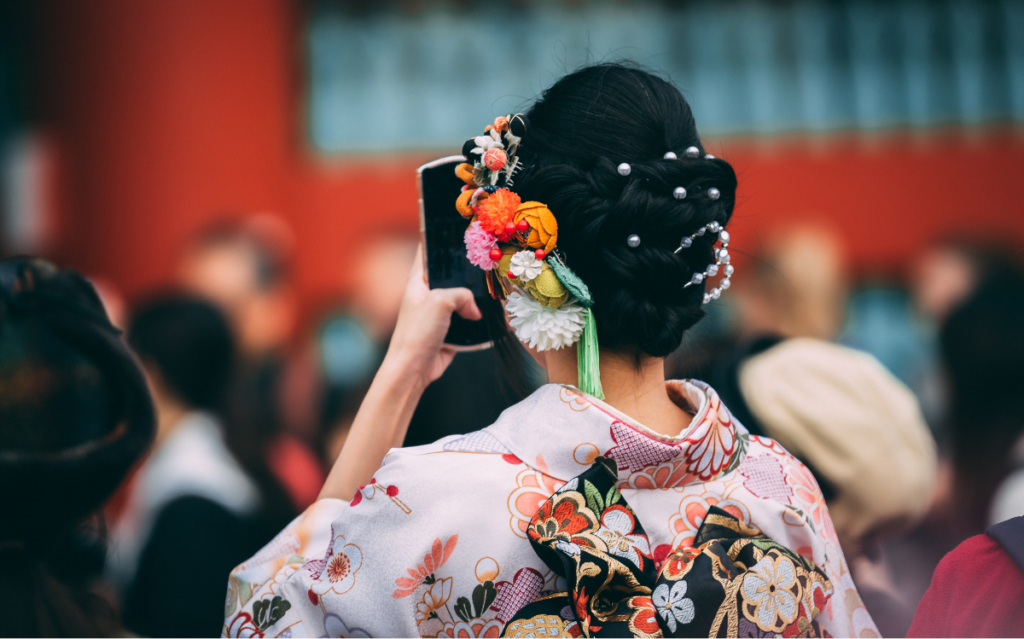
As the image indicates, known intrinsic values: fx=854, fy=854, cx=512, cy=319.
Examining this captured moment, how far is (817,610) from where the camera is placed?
3.27 ft

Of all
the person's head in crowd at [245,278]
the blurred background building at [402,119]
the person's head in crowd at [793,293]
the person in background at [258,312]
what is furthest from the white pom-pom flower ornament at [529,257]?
the blurred background building at [402,119]

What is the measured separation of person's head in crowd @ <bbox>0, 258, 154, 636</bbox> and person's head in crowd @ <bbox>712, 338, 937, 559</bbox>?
1.07 metres

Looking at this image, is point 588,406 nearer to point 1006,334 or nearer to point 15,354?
point 15,354

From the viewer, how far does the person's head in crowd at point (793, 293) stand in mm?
2953

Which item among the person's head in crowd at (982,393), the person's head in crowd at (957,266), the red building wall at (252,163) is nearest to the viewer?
the person's head in crowd at (982,393)

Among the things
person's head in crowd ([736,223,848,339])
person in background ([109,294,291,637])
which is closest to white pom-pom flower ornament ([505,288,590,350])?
person in background ([109,294,291,637])

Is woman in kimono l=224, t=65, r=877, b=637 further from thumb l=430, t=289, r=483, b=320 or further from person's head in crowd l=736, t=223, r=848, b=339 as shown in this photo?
person's head in crowd l=736, t=223, r=848, b=339

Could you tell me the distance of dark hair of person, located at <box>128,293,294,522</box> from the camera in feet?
7.27

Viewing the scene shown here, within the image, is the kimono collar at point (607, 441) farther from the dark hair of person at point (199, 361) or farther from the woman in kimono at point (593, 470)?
the dark hair of person at point (199, 361)

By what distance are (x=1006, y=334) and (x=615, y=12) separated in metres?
4.97

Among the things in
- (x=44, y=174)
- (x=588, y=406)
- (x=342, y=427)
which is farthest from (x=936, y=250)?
(x=44, y=174)

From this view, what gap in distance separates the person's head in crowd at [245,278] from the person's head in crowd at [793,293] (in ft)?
7.10

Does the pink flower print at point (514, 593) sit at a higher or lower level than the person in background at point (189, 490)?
higher

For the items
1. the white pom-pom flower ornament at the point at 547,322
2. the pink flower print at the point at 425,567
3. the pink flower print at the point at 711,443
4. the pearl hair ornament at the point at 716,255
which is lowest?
the pink flower print at the point at 425,567
